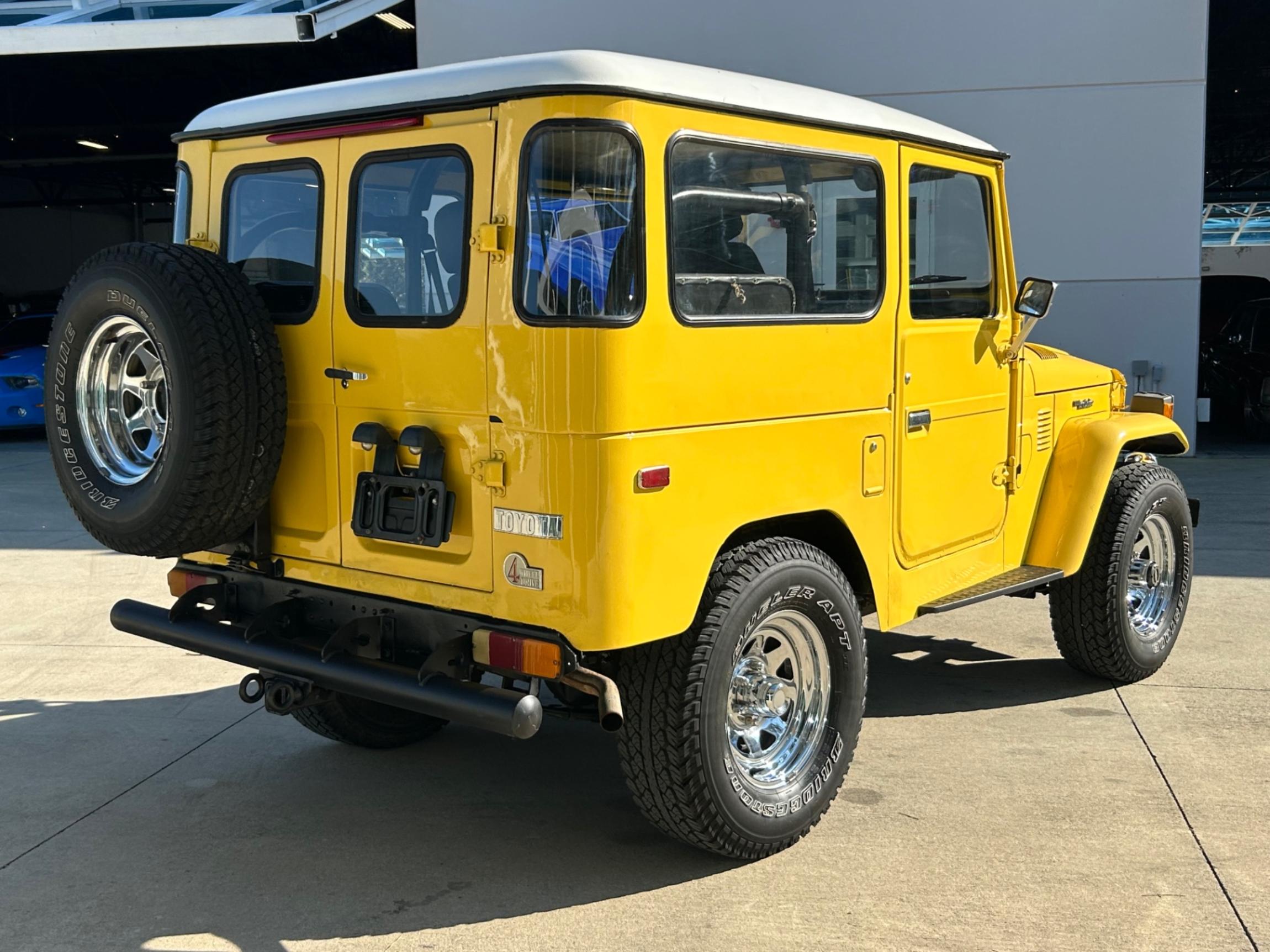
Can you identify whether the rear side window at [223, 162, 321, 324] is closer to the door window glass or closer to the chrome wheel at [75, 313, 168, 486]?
the chrome wheel at [75, 313, 168, 486]

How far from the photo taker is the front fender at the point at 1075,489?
5.32 metres

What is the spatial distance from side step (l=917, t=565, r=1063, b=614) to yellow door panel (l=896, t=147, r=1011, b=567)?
16 centimetres

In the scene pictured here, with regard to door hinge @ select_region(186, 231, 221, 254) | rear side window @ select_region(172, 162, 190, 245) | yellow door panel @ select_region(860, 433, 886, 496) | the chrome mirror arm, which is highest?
rear side window @ select_region(172, 162, 190, 245)

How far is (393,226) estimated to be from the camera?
12.7 ft

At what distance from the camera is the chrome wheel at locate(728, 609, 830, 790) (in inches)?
157

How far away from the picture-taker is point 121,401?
4086 mm

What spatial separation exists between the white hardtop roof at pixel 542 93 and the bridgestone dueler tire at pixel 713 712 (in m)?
1.35

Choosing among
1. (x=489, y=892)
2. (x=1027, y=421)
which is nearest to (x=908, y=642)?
(x=1027, y=421)

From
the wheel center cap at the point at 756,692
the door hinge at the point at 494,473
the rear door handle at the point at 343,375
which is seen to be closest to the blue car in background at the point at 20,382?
the rear door handle at the point at 343,375

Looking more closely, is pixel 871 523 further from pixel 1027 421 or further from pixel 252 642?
pixel 252 642

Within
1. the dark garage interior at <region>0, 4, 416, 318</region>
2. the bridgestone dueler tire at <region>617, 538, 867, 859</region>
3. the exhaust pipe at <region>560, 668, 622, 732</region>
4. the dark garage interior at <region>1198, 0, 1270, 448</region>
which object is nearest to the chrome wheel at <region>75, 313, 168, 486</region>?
the exhaust pipe at <region>560, 668, 622, 732</region>

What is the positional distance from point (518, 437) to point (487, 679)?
2.64 meters

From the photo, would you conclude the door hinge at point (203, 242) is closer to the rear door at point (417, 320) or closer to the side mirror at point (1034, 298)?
the rear door at point (417, 320)

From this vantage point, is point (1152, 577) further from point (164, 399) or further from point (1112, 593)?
point (164, 399)
